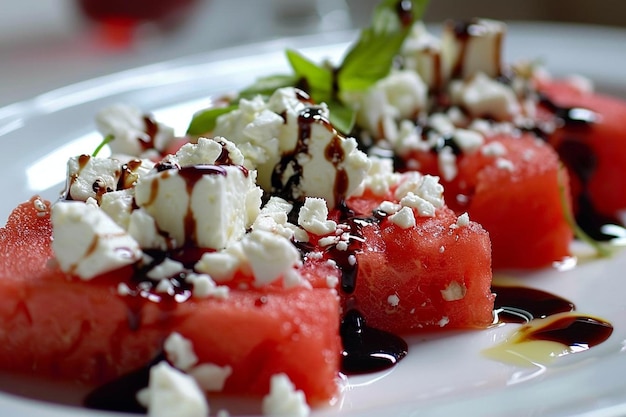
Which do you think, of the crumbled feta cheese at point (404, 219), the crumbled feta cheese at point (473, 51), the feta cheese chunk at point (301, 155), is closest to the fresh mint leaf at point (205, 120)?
the feta cheese chunk at point (301, 155)

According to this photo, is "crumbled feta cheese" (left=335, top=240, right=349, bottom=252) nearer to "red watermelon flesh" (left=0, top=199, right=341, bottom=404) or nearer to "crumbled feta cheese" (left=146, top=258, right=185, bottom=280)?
"red watermelon flesh" (left=0, top=199, right=341, bottom=404)

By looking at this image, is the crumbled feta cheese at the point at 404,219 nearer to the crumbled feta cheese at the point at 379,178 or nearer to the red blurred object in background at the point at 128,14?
the crumbled feta cheese at the point at 379,178

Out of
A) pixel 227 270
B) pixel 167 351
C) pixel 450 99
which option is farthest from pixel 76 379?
pixel 450 99

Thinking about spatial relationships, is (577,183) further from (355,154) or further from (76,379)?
(76,379)

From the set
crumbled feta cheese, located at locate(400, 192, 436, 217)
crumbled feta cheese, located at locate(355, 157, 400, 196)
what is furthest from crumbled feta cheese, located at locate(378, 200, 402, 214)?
crumbled feta cheese, located at locate(355, 157, 400, 196)

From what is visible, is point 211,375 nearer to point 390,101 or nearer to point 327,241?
point 327,241

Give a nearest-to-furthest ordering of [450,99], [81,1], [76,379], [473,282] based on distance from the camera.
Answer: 1. [76,379]
2. [473,282]
3. [450,99]
4. [81,1]
